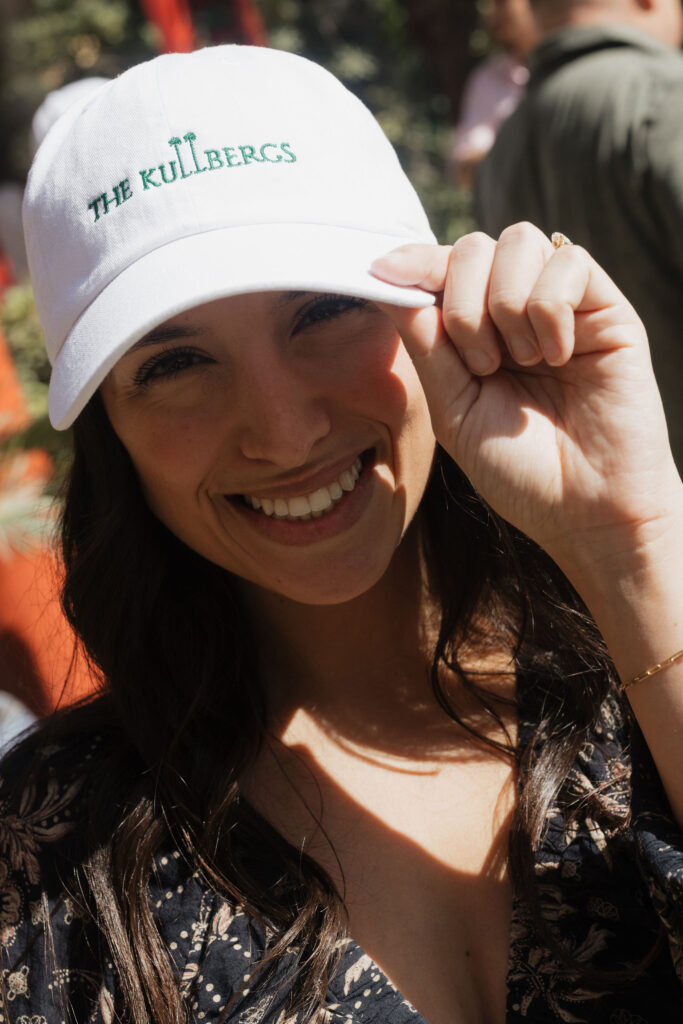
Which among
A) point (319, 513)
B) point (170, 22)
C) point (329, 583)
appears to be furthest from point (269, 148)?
point (170, 22)

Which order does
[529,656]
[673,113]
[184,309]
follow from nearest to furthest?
[184,309], [529,656], [673,113]

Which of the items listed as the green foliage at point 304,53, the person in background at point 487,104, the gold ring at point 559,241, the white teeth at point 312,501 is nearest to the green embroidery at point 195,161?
the gold ring at point 559,241

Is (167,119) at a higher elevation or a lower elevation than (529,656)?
higher

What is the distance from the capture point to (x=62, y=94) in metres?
5.36

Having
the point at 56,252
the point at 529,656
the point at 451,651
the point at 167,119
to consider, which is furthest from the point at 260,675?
the point at 167,119

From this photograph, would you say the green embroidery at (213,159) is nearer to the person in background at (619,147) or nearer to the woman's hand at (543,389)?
the woman's hand at (543,389)

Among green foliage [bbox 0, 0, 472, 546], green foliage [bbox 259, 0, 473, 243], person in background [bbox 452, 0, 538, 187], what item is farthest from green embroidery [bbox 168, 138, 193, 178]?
green foliage [bbox 0, 0, 472, 546]

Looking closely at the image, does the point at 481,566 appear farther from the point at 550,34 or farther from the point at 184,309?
the point at 550,34

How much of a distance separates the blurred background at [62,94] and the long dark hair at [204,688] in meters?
0.11

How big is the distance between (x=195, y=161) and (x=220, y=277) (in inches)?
7.6

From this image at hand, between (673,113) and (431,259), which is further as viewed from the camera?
(673,113)

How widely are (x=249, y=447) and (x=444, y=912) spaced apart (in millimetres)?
801

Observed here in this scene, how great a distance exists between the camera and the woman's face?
1.63 m

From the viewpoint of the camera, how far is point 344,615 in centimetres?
201
